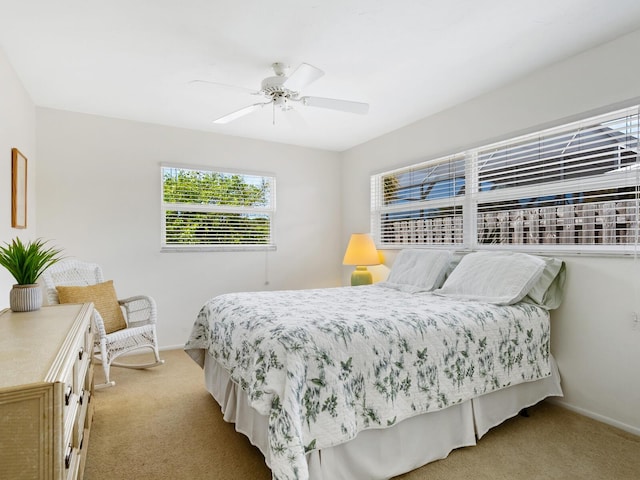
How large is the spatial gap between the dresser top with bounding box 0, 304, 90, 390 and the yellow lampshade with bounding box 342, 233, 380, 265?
268 cm

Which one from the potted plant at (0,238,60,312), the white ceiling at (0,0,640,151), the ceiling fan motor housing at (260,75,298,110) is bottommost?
the potted plant at (0,238,60,312)

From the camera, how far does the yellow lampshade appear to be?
4.16 meters

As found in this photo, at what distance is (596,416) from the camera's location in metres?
2.42

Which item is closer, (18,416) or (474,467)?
(18,416)

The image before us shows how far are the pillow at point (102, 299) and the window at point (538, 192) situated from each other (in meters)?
2.86

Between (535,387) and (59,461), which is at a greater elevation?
(59,461)

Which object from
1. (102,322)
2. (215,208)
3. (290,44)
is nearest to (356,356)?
(290,44)

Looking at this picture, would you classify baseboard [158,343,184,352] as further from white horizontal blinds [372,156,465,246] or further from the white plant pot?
white horizontal blinds [372,156,465,246]

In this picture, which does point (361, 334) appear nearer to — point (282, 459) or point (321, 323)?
point (321, 323)

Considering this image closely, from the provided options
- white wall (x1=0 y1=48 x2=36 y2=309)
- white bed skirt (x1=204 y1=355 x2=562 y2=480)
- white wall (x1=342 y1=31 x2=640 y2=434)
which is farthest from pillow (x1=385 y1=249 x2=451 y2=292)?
white wall (x1=0 y1=48 x2=36 y2=309)

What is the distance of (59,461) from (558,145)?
126 inches

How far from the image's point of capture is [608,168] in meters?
2.44

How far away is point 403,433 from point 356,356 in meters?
0.51

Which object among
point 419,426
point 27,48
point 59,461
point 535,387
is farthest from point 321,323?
point 27,48
